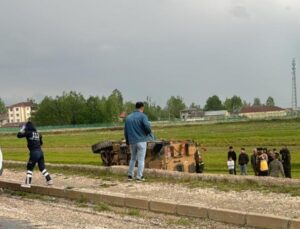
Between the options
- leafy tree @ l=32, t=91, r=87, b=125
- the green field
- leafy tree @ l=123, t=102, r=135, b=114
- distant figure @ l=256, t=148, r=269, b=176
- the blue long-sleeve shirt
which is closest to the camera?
the blue long-sleeve shirt

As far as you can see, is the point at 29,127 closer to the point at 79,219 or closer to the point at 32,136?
the point at 32,136

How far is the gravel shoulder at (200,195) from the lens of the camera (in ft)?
29.3

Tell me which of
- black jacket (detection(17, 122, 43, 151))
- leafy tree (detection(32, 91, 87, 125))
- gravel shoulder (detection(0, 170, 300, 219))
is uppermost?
leafy tree (detection(32, 91, 87, 125))

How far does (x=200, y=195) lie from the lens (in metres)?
10.6

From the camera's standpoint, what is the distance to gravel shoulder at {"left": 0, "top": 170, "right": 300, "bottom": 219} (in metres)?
8.92

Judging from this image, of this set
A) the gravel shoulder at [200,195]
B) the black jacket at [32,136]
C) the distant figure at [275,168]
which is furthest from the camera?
the distant figure at [275,168]

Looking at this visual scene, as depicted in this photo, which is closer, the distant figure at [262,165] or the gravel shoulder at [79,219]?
the gravel shoulder at [79,219]

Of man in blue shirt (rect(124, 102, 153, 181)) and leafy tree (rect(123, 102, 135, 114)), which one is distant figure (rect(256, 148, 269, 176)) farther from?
leafy tree (rect(123, 102, 135, 114))

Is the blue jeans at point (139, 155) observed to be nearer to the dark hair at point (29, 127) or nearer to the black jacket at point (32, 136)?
the black jacket at point (32, 136)

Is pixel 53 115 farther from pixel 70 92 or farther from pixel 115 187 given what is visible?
pixel 115 187

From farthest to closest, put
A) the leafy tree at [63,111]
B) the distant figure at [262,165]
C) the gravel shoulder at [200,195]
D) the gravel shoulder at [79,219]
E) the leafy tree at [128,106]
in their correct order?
the leafy tree at [128,106] < the leafy tree at [63,111] < the distant figure at [262,165] < the gravel shoulder at [200,195] < the gravel shoulder at [79,219]

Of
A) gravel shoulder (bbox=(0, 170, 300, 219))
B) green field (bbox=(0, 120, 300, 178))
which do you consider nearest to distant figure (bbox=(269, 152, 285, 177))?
green field (bbox=(0, 120, 300, 178))

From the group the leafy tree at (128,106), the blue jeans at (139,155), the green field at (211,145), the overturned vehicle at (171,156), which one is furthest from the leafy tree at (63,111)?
the blue jeans at (139,155)

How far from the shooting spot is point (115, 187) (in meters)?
12.4
